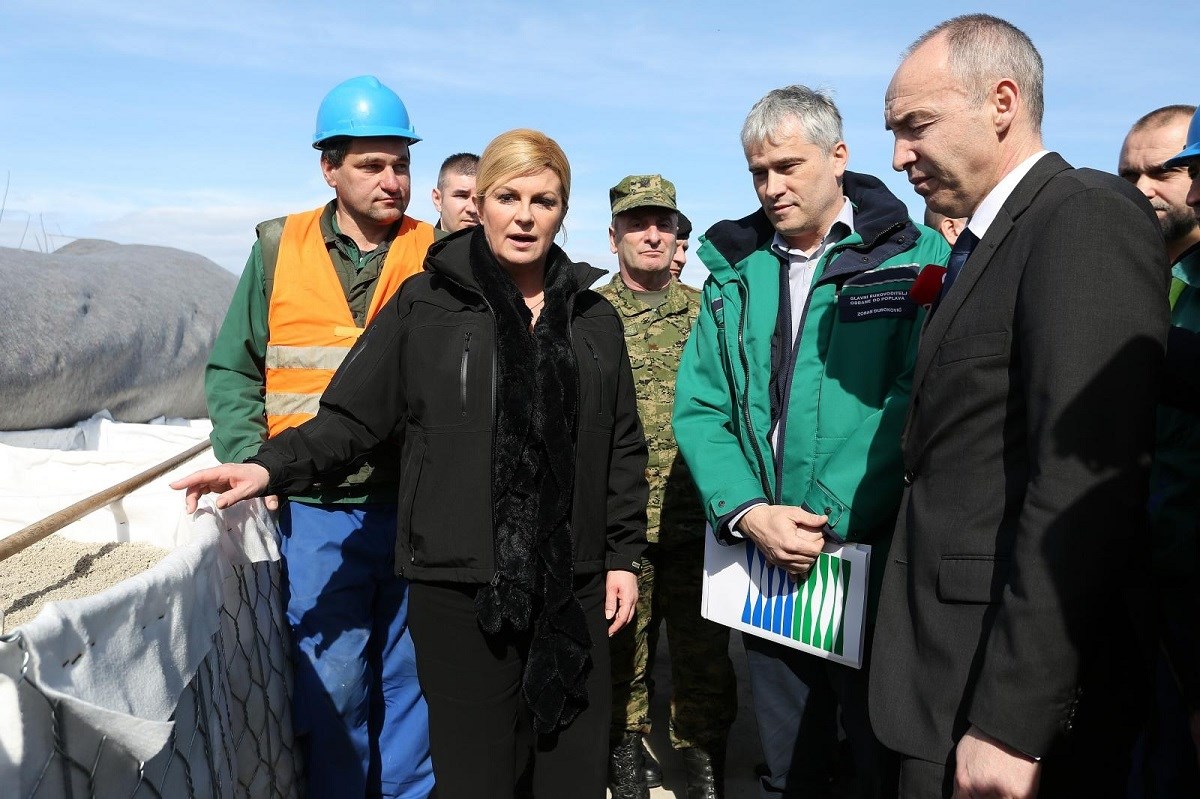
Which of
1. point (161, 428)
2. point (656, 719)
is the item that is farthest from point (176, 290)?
point (656, 719)

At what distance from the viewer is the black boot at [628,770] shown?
352 cm

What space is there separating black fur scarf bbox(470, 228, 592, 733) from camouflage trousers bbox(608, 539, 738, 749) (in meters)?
1.27

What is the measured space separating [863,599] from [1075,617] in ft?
2.69

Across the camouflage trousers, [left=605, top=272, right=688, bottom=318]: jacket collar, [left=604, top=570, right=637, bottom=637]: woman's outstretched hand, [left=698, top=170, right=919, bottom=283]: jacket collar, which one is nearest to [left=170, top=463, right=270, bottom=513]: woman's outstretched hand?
[left=604, top=570, right=637, bottom=637]: woman's outstretched hand

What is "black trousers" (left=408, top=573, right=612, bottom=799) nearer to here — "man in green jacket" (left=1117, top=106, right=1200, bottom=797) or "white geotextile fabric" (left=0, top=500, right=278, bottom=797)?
"white geotextile fabric" (left=0, top=500, right=278, bottom=797)

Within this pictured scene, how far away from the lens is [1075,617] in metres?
1.37

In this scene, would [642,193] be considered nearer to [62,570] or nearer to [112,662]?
[62,570]

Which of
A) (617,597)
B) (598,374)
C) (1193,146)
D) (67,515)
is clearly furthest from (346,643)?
(1193,146)

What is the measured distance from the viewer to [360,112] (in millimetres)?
2885

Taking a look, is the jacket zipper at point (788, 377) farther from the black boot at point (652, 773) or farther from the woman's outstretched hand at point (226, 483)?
the black boot at point (652, 773)

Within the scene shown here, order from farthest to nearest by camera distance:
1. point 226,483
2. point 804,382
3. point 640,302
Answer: point 640,302, point 804,382, point 226,483

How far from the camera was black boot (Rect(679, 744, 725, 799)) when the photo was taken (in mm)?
3432

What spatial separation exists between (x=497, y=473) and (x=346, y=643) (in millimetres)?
1014

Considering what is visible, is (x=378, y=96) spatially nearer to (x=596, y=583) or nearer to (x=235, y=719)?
(x=596, y=583)
